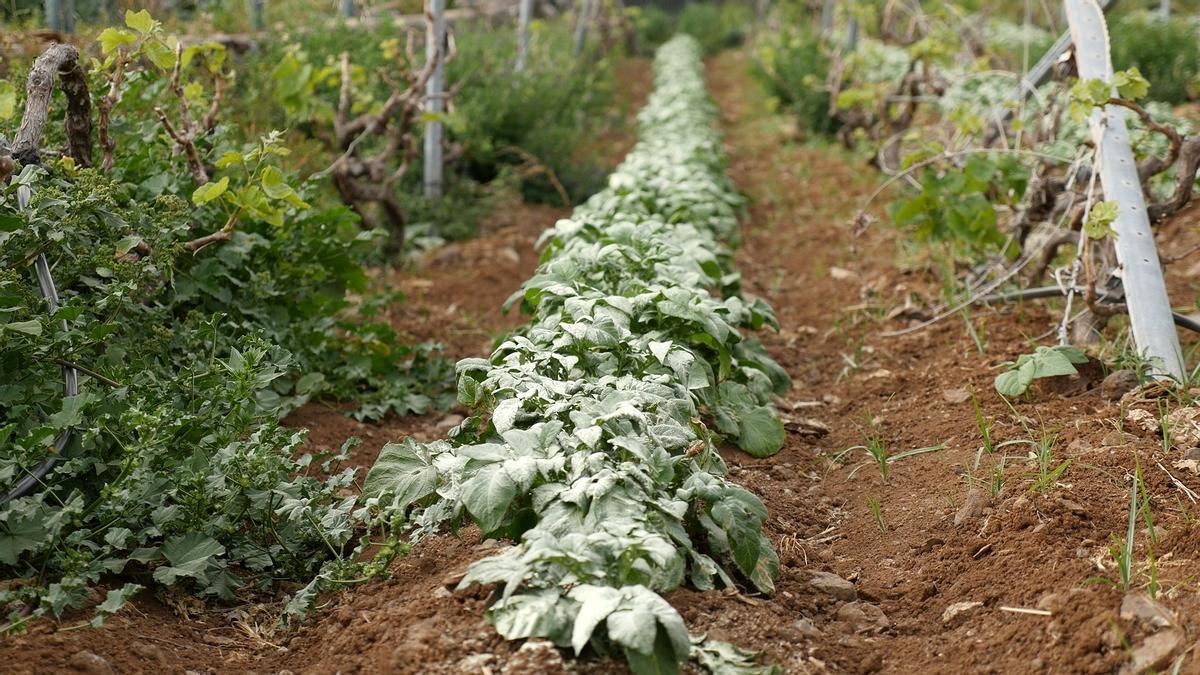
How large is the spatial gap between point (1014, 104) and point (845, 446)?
220 cm

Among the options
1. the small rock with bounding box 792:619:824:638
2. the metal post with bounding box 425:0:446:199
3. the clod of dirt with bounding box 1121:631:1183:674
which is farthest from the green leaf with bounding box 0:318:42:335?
the metal post with bounding box 425:0:446:199

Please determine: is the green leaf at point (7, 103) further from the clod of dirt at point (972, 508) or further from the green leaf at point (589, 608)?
the clod of dirt at point (972, 508)

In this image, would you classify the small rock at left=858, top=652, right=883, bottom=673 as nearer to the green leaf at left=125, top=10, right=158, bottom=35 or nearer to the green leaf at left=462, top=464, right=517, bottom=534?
the green leaf at left=462, top=464, right=517, bottom=534

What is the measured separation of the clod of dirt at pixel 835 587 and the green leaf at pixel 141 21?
258cm

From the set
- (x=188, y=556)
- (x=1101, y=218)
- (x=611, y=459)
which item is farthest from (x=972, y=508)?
(x=188, y=556)

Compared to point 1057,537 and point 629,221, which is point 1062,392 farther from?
point 629,221

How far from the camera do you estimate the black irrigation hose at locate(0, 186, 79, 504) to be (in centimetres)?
229

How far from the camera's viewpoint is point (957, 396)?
12.0ft

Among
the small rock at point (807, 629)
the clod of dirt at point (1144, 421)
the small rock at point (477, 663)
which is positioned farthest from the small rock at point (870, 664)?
the clod of dirt at point (1144, 421)

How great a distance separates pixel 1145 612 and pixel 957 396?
156 centimetres

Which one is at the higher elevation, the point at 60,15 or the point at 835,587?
the point at 60,15

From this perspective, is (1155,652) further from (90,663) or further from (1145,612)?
(90,663)

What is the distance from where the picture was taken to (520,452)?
7.63 ft

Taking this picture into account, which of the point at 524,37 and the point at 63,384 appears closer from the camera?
the point at 63,384
